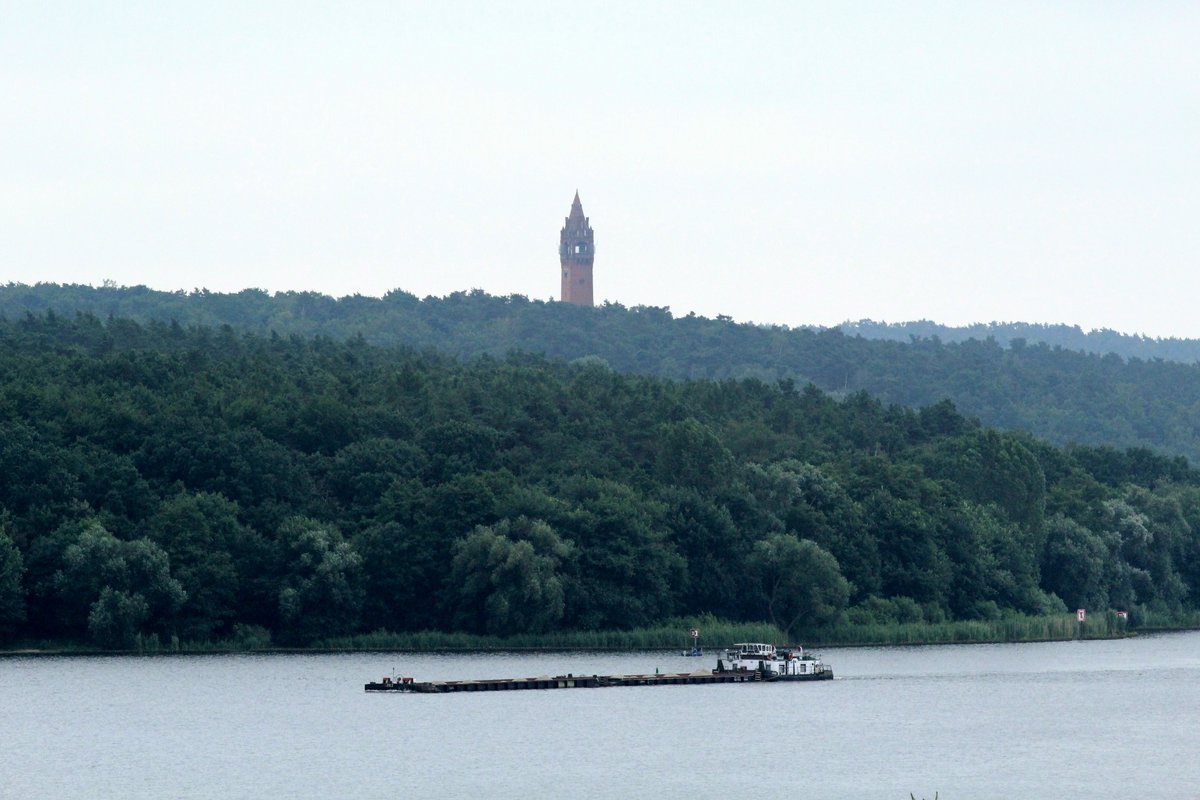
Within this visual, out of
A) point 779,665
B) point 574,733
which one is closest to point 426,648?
point 779,665

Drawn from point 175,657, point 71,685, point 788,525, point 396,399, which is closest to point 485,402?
point 396,399

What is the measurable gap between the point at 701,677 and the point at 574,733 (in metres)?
18.9

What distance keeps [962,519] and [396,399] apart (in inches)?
1609

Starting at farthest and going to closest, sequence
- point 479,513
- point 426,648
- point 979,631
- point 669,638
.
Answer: point 979,631
point 479,513
point 669,638
point 426,648

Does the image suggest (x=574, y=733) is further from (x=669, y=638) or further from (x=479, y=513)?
(x=479, y=513)

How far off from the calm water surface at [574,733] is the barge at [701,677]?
902mm

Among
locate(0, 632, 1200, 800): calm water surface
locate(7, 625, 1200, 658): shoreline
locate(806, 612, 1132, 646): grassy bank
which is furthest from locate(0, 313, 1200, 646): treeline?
locate(0, 632, 1200, 800): calm water surface

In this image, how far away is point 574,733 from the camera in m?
79.5

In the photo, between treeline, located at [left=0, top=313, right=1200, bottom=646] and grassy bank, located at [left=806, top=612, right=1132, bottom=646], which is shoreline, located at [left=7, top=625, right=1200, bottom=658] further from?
treeline, located at [left=0, top=313, right=1200, bottom=646]

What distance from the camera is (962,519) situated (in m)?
133

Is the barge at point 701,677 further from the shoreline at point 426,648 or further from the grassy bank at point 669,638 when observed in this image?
the shoreline at point 426,648

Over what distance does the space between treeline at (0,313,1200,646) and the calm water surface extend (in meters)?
4.83

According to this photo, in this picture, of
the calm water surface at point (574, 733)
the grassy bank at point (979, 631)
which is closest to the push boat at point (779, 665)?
the calm water surface at point (574, 733)

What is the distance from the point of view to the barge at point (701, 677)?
8969cm
